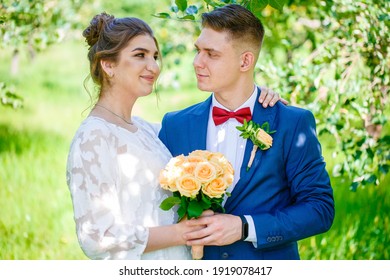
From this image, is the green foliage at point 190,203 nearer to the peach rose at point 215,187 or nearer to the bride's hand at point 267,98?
the peach rose at point 215,187

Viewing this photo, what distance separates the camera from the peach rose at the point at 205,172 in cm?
262

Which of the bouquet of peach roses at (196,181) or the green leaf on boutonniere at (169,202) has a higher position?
the bouquet of peach roses at (196,181)

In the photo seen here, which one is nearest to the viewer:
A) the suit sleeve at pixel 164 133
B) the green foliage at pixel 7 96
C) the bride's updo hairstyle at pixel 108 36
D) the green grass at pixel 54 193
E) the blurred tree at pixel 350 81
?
the bride's updo hairstyle at pixel 108 36

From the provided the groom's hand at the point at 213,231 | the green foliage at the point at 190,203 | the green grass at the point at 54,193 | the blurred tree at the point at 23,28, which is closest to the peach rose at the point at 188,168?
the green foliage at the point at 190,203

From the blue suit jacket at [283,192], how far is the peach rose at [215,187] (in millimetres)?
266

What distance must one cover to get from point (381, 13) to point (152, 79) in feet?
5.86

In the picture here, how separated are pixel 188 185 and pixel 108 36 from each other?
2.76ft

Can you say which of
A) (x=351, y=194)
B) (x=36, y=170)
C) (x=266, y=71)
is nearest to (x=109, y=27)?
(x=266, y=71)

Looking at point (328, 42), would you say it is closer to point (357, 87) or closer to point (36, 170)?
point (357, 87)

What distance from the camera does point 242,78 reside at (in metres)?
3.11

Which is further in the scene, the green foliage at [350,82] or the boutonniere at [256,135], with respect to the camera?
the green foliage at [350,82]

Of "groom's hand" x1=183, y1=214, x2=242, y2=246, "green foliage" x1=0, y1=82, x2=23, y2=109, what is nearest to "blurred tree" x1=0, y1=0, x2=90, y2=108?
"green foliage" x1=0, y1=82, x2=23, y2=109

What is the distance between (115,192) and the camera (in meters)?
2.73

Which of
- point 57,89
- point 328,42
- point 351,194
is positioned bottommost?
point 351,194
